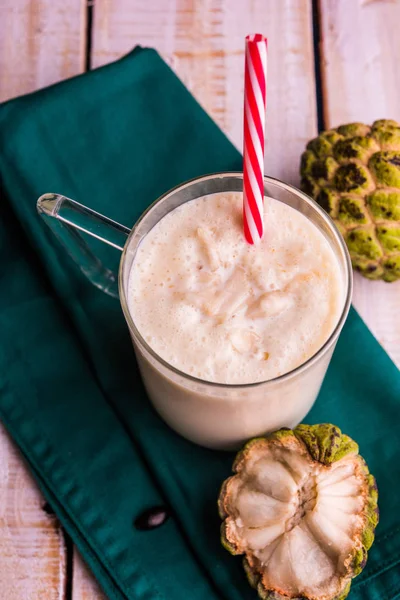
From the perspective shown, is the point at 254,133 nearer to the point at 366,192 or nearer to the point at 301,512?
the point at 366,192

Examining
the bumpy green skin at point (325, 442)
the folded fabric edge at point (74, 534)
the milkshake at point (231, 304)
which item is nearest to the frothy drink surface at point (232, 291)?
the milkshake at point (231, 304)

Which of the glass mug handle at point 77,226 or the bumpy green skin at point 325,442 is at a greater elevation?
the glass mug handle at point 77,226

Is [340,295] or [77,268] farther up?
[340,295]

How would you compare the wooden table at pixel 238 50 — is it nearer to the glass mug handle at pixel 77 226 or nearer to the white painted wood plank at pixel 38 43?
the white painted wood plank at pixel 38 43

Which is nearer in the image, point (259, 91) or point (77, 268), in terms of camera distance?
point (259, 91)

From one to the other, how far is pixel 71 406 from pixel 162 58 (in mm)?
748

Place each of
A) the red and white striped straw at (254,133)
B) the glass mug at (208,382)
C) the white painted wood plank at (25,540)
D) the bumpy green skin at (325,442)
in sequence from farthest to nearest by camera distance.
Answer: the white painted wood plank at (25,540)
the bumpy green skin at (325,442)
the glass mug at (208,382)
the red and white striped straw at (254,133)

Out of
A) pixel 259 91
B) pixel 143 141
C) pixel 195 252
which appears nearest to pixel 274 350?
pixel 195 252

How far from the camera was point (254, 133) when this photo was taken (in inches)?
42.5

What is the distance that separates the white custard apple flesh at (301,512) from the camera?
3.86 ft

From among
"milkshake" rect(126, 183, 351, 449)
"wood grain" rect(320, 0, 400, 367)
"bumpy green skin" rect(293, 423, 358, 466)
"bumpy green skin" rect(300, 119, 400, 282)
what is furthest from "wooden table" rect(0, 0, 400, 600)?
"bumpy green skin" rect(293, 423, 358, 466)

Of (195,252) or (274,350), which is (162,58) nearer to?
(195,252)

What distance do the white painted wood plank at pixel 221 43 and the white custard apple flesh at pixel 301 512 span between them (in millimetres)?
723

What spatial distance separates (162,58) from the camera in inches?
63.8
